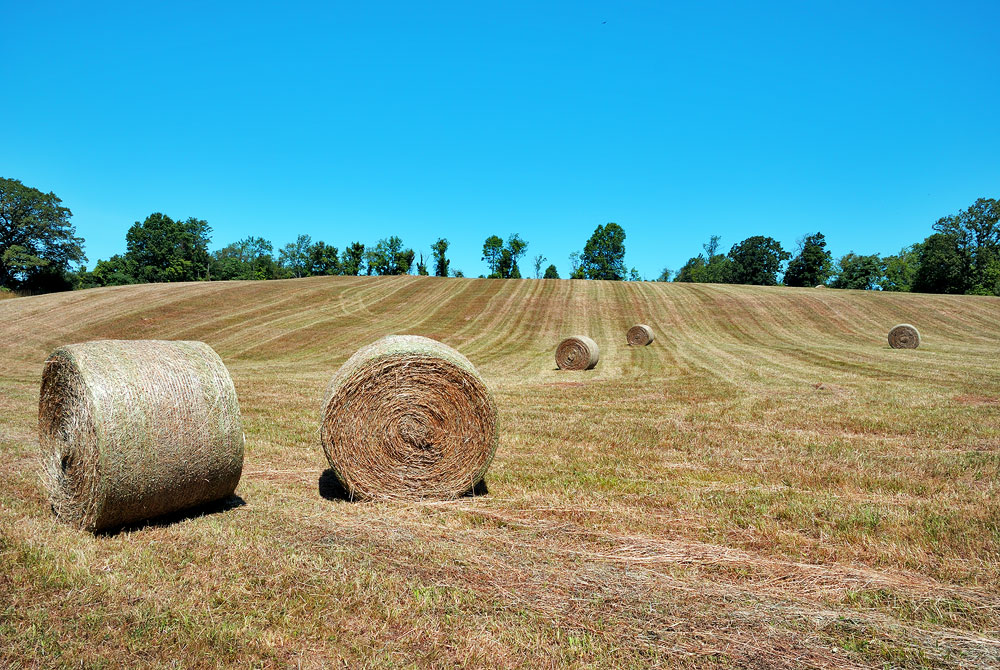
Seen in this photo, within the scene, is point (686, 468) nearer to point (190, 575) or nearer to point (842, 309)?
point (190, 575)

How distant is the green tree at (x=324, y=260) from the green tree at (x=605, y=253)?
5119 cm

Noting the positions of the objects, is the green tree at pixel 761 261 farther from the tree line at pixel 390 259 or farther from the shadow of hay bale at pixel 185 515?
the shadow of hay bale at pixel 185 515

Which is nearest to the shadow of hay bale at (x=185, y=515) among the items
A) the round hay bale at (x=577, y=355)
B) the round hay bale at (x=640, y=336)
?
the round hay bale at (x=577, y=355)

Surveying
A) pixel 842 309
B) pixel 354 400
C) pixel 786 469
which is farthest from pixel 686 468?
pixel 842 309

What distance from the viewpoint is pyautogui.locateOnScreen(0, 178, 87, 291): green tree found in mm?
57062

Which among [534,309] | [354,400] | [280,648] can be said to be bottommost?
[280,648]

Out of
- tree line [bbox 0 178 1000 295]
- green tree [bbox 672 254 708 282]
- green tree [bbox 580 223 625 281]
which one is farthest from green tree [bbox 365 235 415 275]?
green tree [bbox 672 254 708 282]

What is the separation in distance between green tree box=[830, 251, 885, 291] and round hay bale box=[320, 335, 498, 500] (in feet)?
354

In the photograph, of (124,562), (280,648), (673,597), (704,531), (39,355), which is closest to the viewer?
(280,648)

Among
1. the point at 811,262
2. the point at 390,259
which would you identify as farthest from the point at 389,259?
the point at 811,262

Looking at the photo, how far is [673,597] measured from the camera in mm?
4176

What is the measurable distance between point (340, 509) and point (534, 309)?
3689cm

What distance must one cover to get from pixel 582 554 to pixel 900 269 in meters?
124

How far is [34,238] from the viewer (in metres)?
60.3
